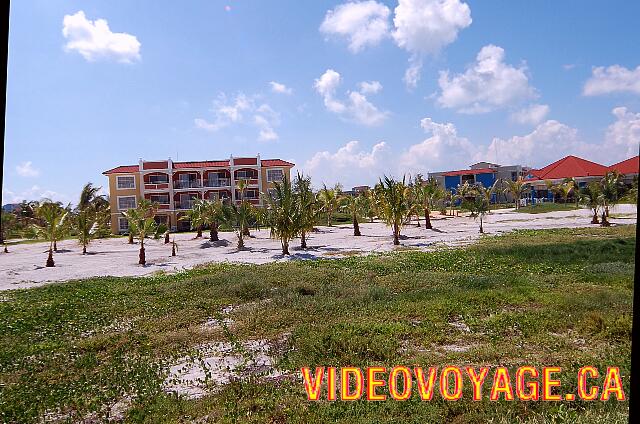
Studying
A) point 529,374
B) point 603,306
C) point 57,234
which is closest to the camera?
point 529,374

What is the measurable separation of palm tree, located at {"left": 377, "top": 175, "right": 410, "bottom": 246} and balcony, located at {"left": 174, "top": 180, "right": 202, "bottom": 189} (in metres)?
29.9

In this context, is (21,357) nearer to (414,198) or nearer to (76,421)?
(76,421)

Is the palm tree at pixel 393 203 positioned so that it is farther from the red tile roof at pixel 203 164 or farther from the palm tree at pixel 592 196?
the red tile roof at pixel 203 164

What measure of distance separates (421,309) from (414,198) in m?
26.7

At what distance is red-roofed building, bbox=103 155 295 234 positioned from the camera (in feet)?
164

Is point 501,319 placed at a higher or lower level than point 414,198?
lower

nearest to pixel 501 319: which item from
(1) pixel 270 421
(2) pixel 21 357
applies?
(1) pixel 270 421

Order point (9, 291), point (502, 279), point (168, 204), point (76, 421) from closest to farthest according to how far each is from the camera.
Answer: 1. point (76, 421)
2. point (502, 279)
3. point (9, 291)
4. point (168, 204)

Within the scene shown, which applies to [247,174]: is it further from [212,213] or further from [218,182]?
[212,213]

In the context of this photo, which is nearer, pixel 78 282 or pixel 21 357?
pixel 21 357

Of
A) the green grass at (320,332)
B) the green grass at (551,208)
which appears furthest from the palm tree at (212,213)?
the green grass at (551,208)

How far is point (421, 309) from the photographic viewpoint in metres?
9.66

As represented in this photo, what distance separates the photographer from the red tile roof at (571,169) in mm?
57406

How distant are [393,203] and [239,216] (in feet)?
29.0
